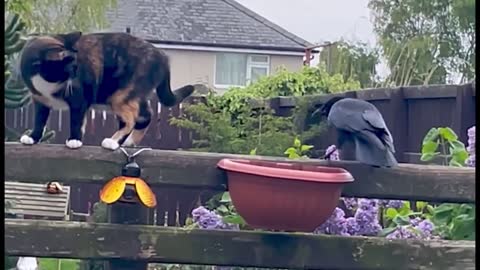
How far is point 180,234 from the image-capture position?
1.88 m

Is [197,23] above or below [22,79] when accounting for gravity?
above

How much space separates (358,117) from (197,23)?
1045cm

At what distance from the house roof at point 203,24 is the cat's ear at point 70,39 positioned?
8983mm

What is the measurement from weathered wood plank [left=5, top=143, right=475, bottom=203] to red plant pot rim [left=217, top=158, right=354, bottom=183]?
0.04 meters

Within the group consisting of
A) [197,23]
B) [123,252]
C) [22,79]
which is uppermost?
[197,23]

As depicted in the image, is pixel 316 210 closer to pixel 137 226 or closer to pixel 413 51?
pixel 137 226

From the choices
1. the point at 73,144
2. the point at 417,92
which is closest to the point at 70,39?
the point at 73,144

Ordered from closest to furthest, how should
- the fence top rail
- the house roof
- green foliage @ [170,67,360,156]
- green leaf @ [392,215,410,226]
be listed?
1. green leaf @ [392,215,410,226]
2. the fence top rail
3. green foliage @ [170,67,360,156]
4. the house roof

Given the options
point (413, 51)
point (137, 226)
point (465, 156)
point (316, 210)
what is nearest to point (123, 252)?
point (137, 226)

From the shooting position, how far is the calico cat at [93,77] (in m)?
1.87

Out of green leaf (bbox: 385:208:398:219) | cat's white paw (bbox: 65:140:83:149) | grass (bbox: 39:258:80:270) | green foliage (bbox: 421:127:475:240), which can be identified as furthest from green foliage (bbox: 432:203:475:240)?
grass (bbox: 39:258:80:270)

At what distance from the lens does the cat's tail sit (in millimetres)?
2029

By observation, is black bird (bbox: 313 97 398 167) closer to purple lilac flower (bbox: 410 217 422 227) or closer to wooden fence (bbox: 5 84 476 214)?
purple lilac flower (bbox: 410 217 422 227)

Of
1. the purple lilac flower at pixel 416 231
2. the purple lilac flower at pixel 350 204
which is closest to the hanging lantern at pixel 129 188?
the purple lilac flower at pixel 416 231
